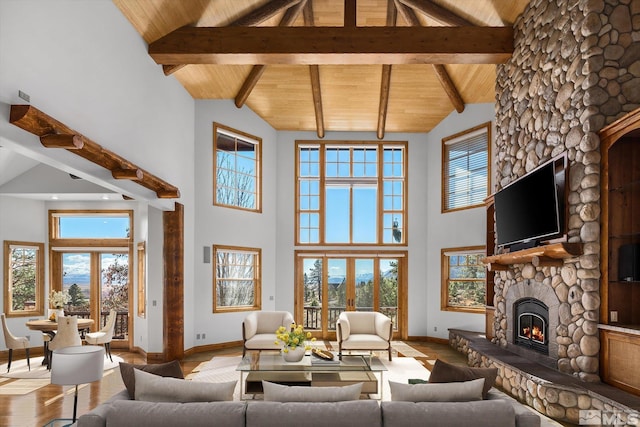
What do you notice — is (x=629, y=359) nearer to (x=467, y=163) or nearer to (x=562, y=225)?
(x=562, y=225)

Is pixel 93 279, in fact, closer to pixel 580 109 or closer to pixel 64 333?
pixel 64 333

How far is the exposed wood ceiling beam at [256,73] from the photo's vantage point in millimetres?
7793

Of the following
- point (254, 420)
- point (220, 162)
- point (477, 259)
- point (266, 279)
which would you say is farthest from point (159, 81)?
point (477, 259)

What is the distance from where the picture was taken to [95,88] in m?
5.18

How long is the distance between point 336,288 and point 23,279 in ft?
20.8

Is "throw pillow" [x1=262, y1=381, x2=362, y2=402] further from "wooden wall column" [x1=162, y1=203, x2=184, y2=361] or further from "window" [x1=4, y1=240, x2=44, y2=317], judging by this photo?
"window" [x1=4, y1=240, x2=44, y2=317]

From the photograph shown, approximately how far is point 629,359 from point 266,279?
23.7ft

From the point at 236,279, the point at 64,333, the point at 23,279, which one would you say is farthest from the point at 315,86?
the point at 23,279

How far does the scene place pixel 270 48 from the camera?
6750 mm

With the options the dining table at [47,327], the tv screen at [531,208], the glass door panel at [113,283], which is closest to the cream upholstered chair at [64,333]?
the dining table at [47,327]

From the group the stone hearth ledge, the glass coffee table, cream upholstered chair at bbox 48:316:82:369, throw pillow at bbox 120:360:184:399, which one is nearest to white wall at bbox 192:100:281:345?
cream upholstered chair at bbox 48:316:82:369

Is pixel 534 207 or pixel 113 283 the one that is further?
pixel 113 283

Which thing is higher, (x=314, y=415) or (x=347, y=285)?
(x=314, y=415)

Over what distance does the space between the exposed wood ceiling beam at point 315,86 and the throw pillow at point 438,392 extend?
6519 millimetres
